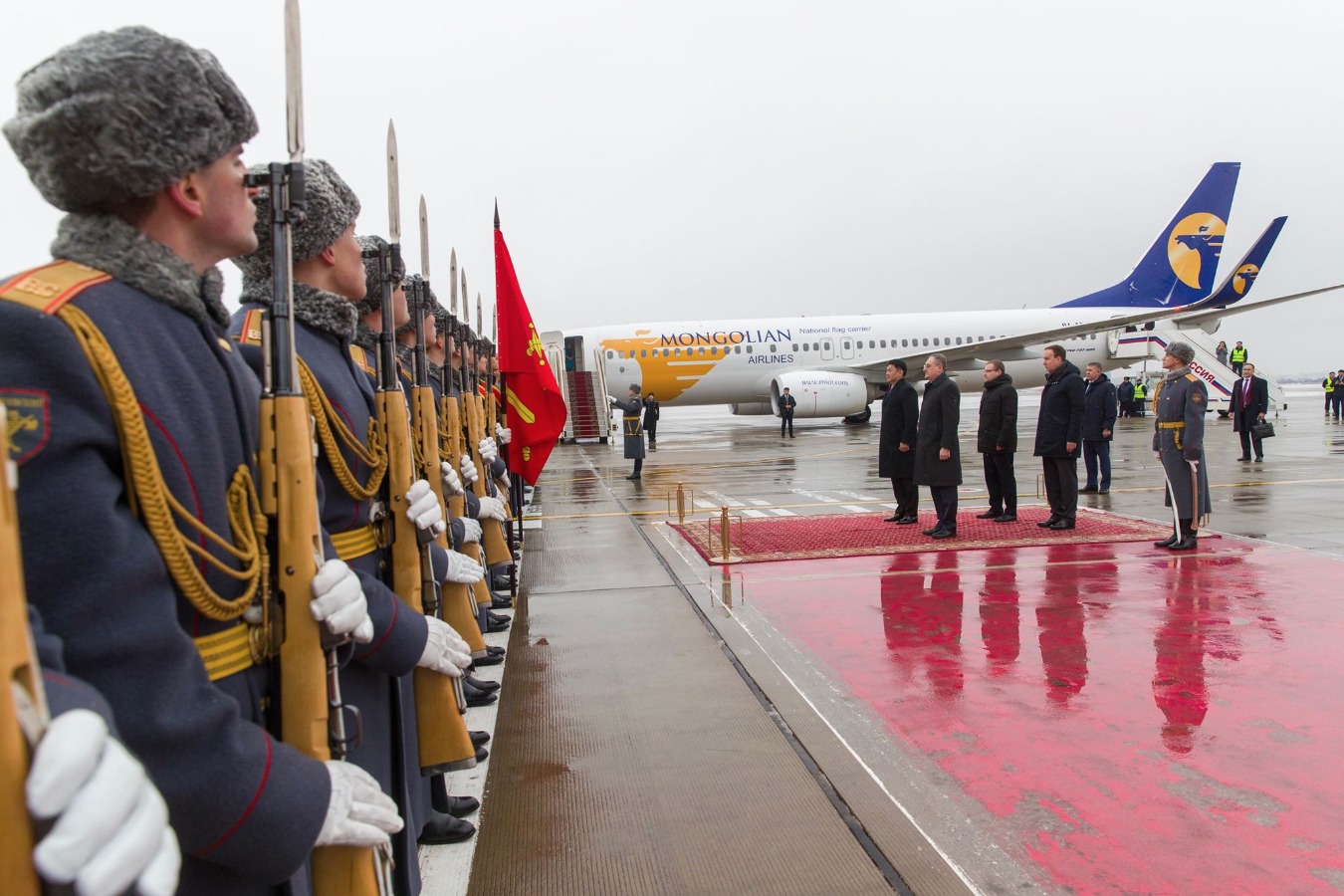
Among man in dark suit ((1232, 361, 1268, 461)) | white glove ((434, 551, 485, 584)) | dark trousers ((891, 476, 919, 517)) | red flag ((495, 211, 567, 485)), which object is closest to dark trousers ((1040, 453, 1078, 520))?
dark trousers ((891, 476, 919, 517))

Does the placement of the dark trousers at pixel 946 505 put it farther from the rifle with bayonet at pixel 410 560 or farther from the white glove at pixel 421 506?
the white glove at pixel 421 506

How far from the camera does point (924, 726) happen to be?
3.89 meters

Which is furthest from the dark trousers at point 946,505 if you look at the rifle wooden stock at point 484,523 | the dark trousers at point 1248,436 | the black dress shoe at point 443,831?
the dark trousers at point 1248,436

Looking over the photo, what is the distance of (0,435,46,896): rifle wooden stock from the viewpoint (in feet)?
2.97

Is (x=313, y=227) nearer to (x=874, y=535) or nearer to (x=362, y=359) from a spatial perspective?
(x=362, y=359)

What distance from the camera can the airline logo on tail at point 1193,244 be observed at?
29.2m

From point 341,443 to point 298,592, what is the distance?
0.73 metres

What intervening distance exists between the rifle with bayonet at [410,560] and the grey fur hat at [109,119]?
1160mm

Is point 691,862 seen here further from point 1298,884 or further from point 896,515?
point 896,515

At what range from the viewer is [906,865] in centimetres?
278

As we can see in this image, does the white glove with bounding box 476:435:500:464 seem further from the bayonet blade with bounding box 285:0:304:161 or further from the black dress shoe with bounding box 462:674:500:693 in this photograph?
the bayonet blade with bounding box 285:0:304:161

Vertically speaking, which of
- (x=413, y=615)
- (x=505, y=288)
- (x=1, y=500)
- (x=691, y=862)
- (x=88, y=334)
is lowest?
(x=691, y=862)

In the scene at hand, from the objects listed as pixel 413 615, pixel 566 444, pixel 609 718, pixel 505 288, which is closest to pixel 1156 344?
pixel 566 444

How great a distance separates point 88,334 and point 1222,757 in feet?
12.2
